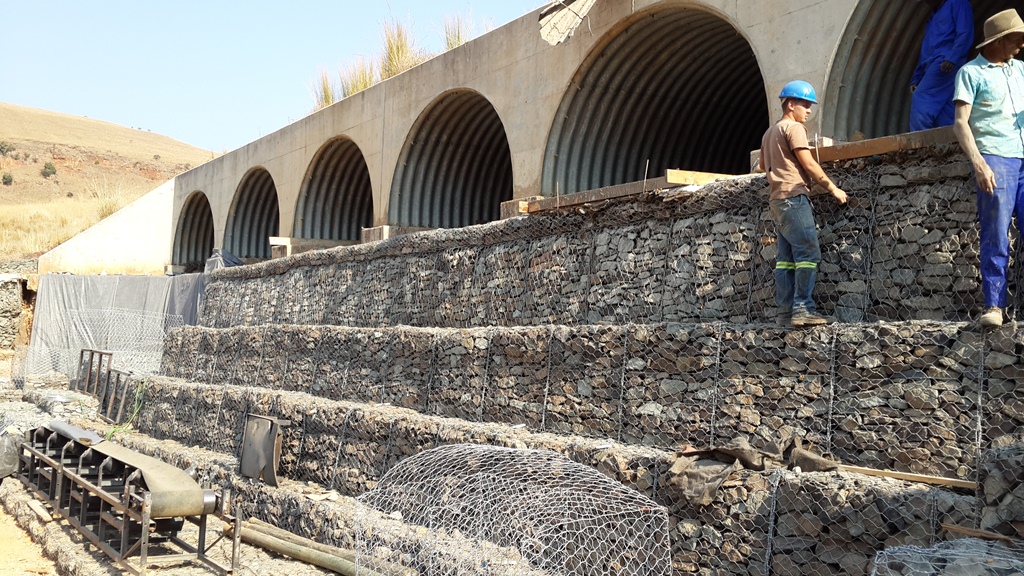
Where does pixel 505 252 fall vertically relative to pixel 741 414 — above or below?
above

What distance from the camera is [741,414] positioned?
605 centimetres

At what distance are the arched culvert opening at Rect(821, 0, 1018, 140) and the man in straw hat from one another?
2.57 meters

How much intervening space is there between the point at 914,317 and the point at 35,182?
197 ft

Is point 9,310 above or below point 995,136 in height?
below

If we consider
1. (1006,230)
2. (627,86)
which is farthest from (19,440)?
(1006,230)

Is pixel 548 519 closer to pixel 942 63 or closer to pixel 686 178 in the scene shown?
pixel 686 178

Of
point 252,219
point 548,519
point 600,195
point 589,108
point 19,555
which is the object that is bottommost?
point 19,555

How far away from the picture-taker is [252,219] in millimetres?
22703

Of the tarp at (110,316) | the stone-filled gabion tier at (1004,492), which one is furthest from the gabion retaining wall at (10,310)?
the stone-filled gabion tier at (1004,492)

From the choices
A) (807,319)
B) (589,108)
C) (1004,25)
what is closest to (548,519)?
(807,319)

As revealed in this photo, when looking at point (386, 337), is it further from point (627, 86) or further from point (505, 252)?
point (627, 86)

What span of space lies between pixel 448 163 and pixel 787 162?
9728 millimetres

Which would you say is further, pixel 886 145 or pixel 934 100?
pixel 934 100

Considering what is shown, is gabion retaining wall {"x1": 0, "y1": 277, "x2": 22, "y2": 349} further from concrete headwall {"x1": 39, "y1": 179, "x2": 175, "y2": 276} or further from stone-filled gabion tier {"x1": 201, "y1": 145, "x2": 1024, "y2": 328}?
stone-filled gabion tier {"x1": 201, "y1": 145, "x2": 1024, "y2": 328}
